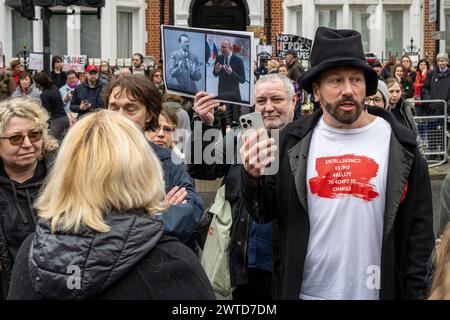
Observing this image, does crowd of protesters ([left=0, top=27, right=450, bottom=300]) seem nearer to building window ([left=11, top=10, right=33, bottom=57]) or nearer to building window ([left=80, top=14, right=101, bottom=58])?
building window ([left=80, top=14, right=101, bottom=58])

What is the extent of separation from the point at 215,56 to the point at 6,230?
1.65 m

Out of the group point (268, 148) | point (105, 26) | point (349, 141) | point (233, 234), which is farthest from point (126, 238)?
point (105, 26)

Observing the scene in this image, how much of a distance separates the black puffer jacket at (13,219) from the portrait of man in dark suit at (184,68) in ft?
4.01

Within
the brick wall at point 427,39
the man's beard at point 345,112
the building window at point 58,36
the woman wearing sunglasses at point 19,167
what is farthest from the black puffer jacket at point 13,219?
the brick wall at point 427,39

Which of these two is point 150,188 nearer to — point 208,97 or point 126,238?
point 126,238

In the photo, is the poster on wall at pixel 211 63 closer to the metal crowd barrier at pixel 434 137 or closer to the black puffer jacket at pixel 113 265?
the black puffer jacket at pixel 113 265

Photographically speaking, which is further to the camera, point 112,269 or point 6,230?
point 6,230

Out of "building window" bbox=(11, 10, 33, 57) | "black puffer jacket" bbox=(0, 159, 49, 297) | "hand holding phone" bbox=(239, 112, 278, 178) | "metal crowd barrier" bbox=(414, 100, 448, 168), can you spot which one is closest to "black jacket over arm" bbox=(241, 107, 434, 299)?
"hand holding phone" bbox=(239, 112, 278, 178)

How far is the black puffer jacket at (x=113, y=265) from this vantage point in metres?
2.69

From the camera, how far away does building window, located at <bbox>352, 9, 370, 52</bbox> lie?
25.1 meters

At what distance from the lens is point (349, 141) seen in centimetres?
391

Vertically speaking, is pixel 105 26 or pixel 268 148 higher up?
pixel 105 26

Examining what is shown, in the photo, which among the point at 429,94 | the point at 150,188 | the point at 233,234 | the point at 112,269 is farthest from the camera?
the point at 429,94

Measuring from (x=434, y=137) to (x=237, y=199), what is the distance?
34.9 ft
